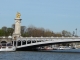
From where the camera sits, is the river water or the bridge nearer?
the river water

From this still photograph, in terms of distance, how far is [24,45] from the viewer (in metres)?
102

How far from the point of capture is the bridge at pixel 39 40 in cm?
9639

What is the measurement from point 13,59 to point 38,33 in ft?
225

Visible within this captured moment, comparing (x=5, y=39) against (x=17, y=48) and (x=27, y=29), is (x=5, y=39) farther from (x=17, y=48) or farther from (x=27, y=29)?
(x=27, y=29)

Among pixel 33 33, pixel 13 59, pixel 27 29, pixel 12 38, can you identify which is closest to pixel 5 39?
pixel 12 38

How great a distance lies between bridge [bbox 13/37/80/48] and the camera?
9639cm

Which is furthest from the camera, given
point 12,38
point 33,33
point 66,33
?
point 66,33

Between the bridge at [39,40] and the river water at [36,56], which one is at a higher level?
the bridge at [39,40]

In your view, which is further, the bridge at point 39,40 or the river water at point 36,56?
the bridge at point 39,40

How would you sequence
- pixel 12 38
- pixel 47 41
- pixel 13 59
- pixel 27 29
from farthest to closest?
1. pixel 27 29
2. pixel 12 38
3. pixel 47 41
4. pixel 13 59

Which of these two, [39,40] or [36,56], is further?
[39,40]

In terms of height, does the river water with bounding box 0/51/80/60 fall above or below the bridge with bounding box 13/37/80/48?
below

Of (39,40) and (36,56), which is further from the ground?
(39,40)

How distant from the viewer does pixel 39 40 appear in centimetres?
10181
